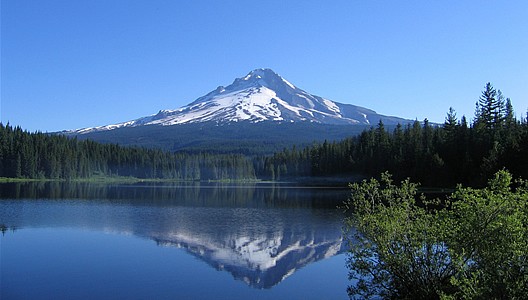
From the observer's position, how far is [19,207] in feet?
179

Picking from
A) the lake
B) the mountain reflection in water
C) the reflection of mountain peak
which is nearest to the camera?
the lake

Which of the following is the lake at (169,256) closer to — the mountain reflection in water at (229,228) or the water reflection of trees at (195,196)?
the mountain reflection in water at (229,228)

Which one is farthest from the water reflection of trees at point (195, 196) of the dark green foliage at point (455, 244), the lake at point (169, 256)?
the dark green foliage at point (455, 244)

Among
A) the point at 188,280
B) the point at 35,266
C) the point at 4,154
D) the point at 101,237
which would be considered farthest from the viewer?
the point at 4,154

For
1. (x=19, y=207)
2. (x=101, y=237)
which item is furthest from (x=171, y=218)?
(x=19, y=207)

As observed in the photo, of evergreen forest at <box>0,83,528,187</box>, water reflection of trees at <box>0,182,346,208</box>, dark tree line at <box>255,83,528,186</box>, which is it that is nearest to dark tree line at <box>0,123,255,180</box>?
evergreen forest at <box>0,83,528,187</box>

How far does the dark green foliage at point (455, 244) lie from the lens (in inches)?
503

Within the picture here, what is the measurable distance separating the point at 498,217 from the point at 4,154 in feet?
476

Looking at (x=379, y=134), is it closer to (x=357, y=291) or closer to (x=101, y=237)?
(x=101, y=237)

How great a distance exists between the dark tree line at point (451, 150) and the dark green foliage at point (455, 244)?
5316 centimetres

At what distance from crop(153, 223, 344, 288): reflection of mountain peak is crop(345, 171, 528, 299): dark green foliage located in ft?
23.6

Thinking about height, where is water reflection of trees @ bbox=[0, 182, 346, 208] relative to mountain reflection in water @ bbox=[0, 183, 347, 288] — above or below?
above

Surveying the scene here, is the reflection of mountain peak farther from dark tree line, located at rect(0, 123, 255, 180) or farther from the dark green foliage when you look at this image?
dark tree line, located at rect(0, 123, 255, 180)

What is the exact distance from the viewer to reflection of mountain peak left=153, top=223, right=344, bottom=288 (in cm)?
2584
